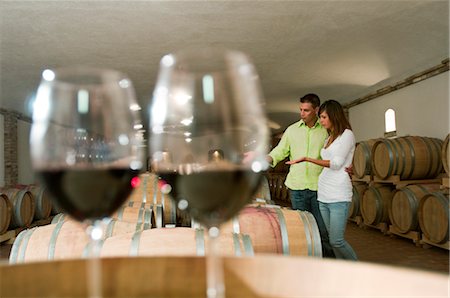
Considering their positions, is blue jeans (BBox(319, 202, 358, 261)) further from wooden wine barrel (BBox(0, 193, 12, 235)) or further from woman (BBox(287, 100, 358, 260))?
wooden wine barrel (BBox(0, 193, 12, 235))

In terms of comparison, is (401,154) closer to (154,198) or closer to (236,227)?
(154,198)

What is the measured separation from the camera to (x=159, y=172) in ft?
1.94

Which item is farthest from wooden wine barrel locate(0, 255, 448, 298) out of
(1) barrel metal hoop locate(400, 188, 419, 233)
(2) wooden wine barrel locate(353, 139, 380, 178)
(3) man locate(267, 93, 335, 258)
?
(2) wooden wine barrel locate(353, 139, 380, 178)

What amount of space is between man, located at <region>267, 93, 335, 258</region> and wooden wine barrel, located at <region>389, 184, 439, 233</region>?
7.65ft

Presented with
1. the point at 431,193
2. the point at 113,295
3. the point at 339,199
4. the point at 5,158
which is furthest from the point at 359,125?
the point at 113,295

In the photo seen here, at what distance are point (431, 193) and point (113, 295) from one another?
5479mm

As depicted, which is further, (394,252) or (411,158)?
(411,158)

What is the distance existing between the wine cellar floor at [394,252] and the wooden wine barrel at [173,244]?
151 inches

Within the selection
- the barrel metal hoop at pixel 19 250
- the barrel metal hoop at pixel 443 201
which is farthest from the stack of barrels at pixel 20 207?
the barrel metal hoop at pixel 443 201

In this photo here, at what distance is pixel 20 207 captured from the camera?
648 cm

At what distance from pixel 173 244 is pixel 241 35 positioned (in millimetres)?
5208

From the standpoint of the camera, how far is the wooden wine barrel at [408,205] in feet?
18.7

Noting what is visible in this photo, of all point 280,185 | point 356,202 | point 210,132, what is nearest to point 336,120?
point 210,132

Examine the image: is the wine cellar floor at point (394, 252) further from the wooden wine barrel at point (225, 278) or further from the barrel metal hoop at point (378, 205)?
the wooden wine barrel at point (225, 278)
